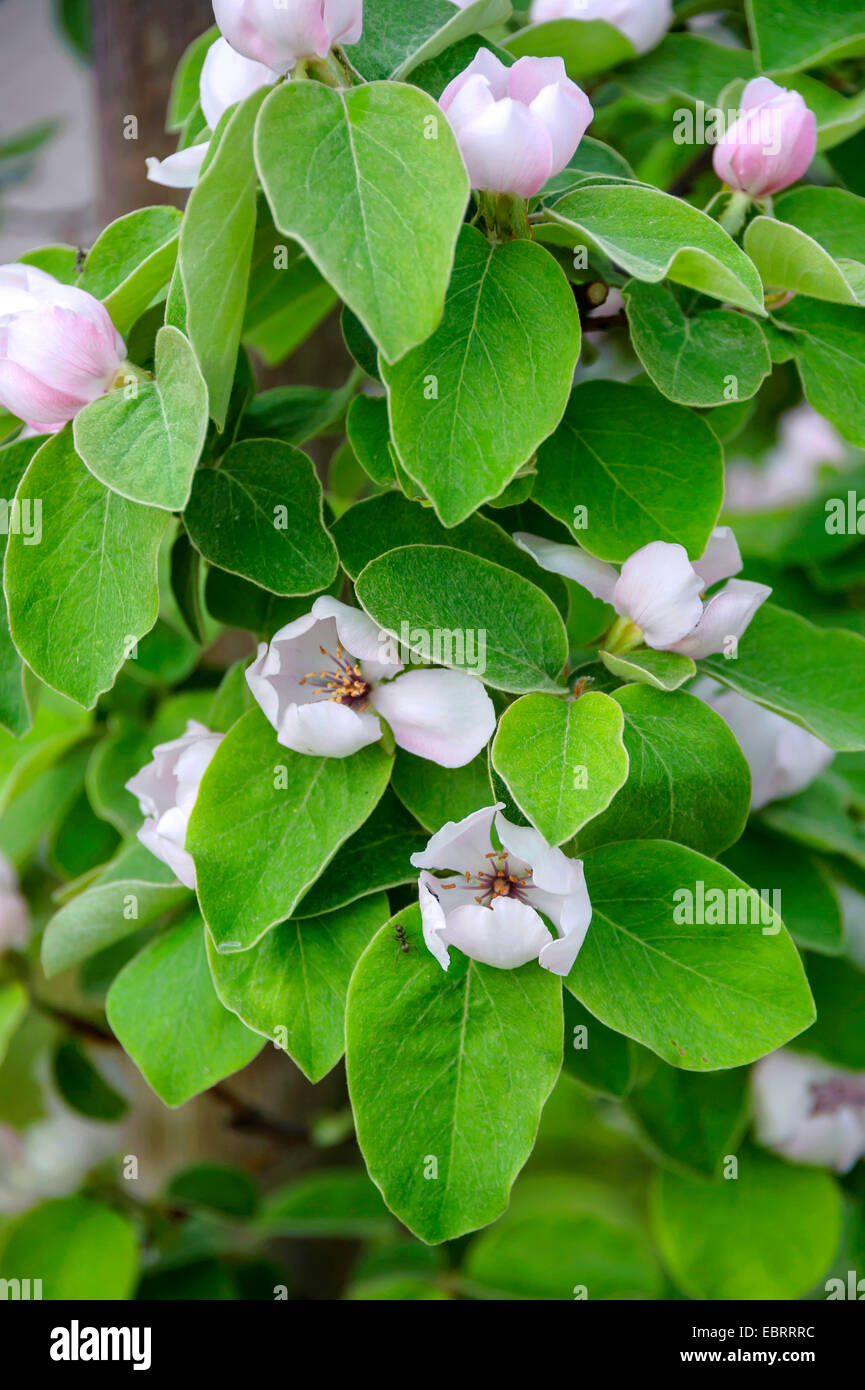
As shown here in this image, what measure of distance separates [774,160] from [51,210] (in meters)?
1.18

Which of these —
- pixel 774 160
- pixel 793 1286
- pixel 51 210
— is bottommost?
pixel 793 1286

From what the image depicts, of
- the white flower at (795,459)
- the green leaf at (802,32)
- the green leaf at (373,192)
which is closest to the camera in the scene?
the green leaf at (373,192)

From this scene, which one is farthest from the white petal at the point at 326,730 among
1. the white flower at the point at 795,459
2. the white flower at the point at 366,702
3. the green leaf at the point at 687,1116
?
the white flower at the point at 795,459

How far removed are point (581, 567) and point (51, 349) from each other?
0.70 ft

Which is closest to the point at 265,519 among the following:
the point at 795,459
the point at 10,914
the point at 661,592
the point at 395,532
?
the point at 395,532

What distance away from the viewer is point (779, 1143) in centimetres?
74

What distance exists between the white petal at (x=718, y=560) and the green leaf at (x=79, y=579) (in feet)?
0.71

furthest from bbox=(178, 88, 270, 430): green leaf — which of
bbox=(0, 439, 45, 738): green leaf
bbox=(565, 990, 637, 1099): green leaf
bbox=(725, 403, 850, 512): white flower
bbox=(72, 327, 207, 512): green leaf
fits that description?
bbox=(725, 403, 850, 512): white flower

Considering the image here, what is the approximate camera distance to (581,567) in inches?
18.8

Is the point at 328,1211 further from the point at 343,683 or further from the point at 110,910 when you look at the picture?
the point at 343,683

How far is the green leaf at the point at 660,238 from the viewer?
1.24 ft

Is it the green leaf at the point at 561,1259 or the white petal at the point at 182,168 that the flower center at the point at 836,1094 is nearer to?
the green leaf at the point at 561,1259
